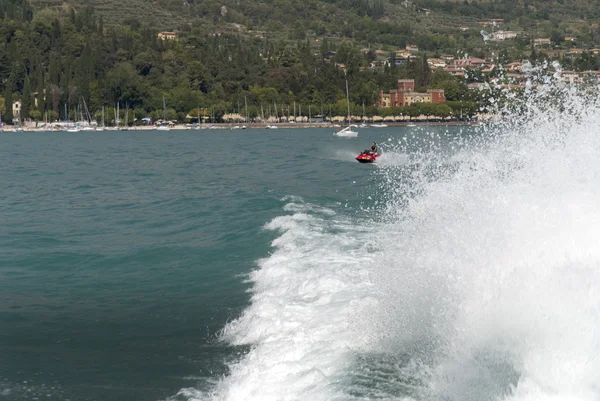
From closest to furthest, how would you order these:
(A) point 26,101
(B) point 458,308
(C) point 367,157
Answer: (B) point 458,308 < (C) point 367,157 < (A) point 26,101

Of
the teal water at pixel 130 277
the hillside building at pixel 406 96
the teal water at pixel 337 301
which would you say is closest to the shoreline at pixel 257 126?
the hillside building at pixel 406 96

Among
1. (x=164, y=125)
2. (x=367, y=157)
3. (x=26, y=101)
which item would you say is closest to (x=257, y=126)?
(x=164, y=125)

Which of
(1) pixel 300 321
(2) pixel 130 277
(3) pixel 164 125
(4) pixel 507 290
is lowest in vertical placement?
(3) pixel 164 125

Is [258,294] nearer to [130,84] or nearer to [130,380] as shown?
[130,380]

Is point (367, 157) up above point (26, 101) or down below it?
below

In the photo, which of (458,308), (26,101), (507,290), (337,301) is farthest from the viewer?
(26,101)

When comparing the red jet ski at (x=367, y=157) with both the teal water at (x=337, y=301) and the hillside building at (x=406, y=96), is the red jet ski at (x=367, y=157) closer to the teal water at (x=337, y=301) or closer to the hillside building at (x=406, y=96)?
the teal water at (x=337, y=301)

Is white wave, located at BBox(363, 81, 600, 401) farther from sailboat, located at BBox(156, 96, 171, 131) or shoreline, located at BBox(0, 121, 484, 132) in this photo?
sailboat, located at BBox(156, 96, 171, 131)

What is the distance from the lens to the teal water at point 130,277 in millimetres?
10867

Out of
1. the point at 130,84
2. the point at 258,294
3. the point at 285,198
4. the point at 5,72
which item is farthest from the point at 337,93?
the point at 258,294

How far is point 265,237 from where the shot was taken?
19.5 metres

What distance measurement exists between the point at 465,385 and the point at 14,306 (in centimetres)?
827

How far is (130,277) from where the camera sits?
53.4 ft

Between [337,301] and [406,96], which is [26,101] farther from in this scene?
[337,301]
